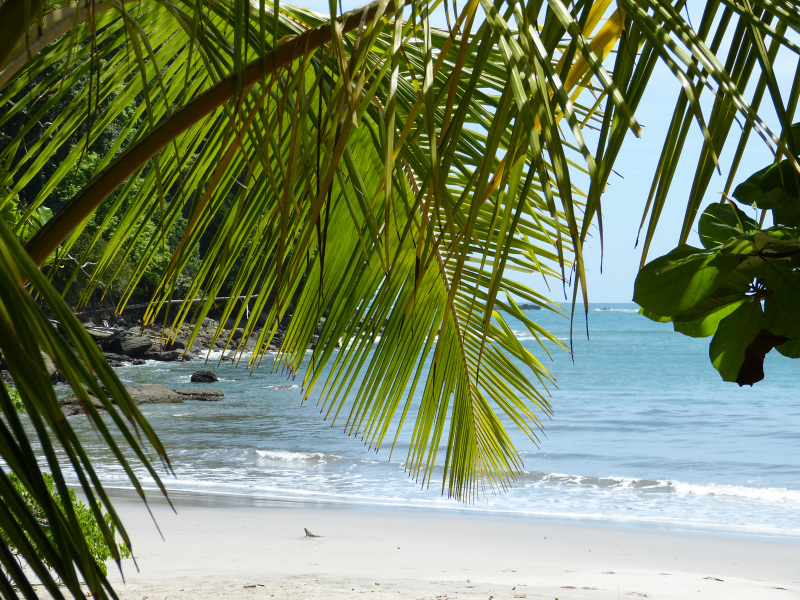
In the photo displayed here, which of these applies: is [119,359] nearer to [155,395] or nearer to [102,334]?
[102,334]

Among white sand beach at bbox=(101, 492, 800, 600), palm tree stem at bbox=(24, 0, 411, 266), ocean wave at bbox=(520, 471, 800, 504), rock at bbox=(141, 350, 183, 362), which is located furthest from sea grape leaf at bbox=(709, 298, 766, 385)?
rock at bbox=(141, 350, 183, 362)

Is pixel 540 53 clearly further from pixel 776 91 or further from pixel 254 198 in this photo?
pixel 254 198

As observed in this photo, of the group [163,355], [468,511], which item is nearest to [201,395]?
[163,355]

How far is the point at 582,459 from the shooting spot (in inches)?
582

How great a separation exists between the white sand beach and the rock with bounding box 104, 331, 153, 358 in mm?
24644

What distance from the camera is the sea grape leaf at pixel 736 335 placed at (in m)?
1.00

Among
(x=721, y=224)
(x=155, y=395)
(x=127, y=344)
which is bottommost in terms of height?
(x=127, y=344)

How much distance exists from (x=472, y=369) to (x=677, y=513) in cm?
921

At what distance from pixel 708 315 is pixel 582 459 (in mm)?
14504

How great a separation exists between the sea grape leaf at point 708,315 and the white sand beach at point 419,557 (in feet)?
14.4

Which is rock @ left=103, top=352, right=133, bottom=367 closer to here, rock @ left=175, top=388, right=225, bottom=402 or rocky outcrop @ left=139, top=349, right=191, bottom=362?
rocky outcrop @ left=139, top=349, right=191, bottom=362

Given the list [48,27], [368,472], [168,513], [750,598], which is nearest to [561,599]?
[750,598]

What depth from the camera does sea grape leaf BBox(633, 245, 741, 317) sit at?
93 centimetres

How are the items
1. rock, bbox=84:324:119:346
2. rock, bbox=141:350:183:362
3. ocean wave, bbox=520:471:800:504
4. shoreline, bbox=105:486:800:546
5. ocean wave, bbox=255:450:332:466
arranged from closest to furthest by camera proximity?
shoreline, bbox=105:486:800:546, ocean wave, bbox=520:471:800:504, ocean wave, bbox=255:450:332:466, rock, bbox=84:324:119:346, rock, bbox=141:350:183:362
